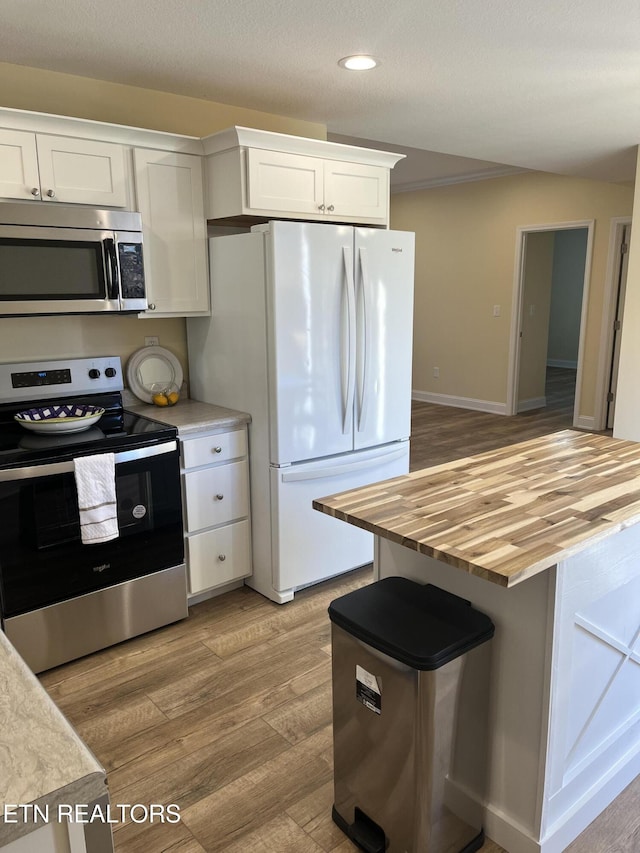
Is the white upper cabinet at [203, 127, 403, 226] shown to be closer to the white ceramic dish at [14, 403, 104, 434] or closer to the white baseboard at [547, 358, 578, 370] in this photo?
the white ceramic dish at [14, 403, 104, 434]

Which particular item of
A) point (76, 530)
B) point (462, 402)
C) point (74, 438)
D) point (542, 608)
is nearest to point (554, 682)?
point (542, 608)

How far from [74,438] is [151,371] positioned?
2.61ft

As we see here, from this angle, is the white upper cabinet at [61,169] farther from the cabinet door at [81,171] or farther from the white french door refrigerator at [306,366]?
the white french door refrigerator at [306,366]

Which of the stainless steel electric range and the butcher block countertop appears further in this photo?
the stainless steel electric range

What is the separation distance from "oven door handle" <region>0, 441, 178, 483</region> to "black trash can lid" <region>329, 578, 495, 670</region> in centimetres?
126

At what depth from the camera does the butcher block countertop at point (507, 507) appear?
1.47 m

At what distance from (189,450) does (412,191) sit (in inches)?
229

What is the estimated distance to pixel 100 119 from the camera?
116 inches

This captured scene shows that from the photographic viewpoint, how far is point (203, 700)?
96.4 inches

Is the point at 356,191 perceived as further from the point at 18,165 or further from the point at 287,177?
the point at 18,165

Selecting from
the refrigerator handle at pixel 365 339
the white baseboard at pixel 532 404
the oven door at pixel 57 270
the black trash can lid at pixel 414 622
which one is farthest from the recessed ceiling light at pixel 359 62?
the white baseboard at pixel 532 404

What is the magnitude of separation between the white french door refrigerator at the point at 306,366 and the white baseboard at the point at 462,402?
4101 mm

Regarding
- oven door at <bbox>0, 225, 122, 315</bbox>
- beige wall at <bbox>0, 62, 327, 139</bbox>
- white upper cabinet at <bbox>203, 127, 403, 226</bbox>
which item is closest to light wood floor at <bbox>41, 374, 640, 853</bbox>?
oven door at <bbox>0, 225, 122, 315</bbox>

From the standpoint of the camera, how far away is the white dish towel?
2.49m
